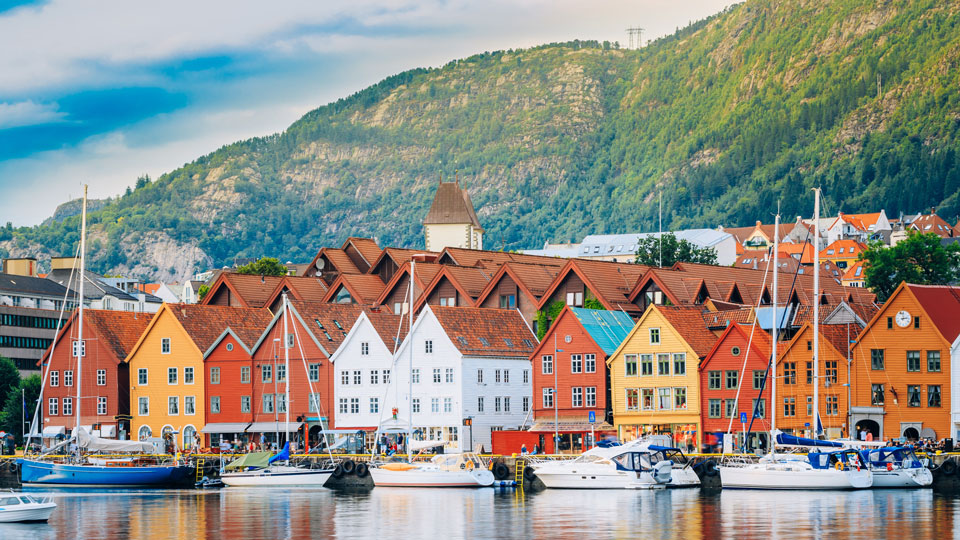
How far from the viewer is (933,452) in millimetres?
87062

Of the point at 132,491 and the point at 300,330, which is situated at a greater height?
the point at 300,330

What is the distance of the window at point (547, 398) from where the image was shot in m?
109

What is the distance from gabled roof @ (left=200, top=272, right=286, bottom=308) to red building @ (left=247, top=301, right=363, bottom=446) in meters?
19.3

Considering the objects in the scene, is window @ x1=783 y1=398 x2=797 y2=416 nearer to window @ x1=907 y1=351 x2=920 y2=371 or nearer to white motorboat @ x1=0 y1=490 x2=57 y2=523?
window @ x1=907 y1=351 x2=920 y2=371

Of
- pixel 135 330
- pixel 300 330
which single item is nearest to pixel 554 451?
pixel 300 330

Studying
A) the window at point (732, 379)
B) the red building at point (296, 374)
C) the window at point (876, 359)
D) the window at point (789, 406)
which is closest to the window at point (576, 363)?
the window at point (732, 379)

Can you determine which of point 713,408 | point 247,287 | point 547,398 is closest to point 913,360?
point 713,408

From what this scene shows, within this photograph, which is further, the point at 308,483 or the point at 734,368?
the point at 734,368

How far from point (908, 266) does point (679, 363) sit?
5646 centimetres

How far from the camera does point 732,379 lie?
103375 mm

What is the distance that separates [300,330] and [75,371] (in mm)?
22822

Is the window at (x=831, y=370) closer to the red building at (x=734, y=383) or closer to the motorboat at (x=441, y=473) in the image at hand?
the red building at (x=734, y=383)

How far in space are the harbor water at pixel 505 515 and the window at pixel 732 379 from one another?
18.5 m

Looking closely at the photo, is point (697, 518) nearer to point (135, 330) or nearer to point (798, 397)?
point (798, 397)
